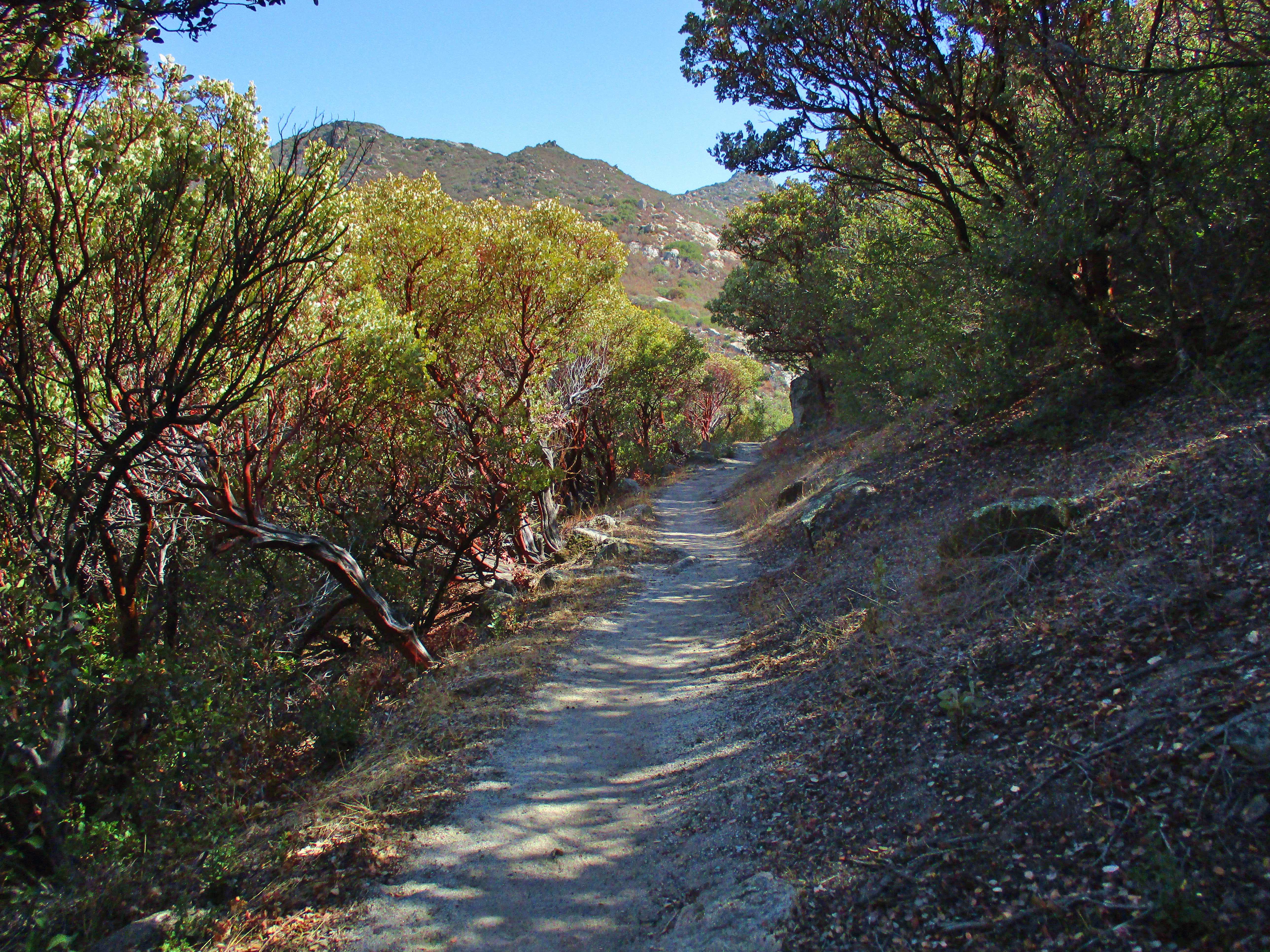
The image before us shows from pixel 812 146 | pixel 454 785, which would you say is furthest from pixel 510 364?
pixel 454 785

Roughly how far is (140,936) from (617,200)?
116 metres

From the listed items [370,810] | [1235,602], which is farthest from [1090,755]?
[370,810]

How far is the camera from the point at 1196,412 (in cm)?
684

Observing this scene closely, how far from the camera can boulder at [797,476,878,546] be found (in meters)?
11.4

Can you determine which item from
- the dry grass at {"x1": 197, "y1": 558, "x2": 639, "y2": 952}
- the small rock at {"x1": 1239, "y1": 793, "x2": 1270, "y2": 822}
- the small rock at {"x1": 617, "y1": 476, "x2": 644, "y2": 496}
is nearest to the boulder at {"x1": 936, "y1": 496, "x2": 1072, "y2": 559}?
the small rock at {"x1": 1239, "y1": 793, "x2": 1270, "y2": 822}

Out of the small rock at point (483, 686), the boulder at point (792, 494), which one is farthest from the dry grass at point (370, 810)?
the boulder at point (792, 494)

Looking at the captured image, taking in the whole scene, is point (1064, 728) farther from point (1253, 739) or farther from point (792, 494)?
point (792, 494)

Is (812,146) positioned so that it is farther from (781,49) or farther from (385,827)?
(385,827)

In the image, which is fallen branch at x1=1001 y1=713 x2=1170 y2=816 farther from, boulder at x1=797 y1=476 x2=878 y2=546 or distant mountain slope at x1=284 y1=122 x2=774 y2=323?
distant mountain slope at x1=284 y1=122 x2=774 y2=323

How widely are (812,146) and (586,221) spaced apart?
6320 millimetres

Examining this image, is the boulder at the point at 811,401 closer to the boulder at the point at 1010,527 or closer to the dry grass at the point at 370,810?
the boulder at the point at 1010,527

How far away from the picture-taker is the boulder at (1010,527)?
20.0 ft

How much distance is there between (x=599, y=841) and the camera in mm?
4805

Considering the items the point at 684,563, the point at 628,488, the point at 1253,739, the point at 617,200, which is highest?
the point at 617,200
